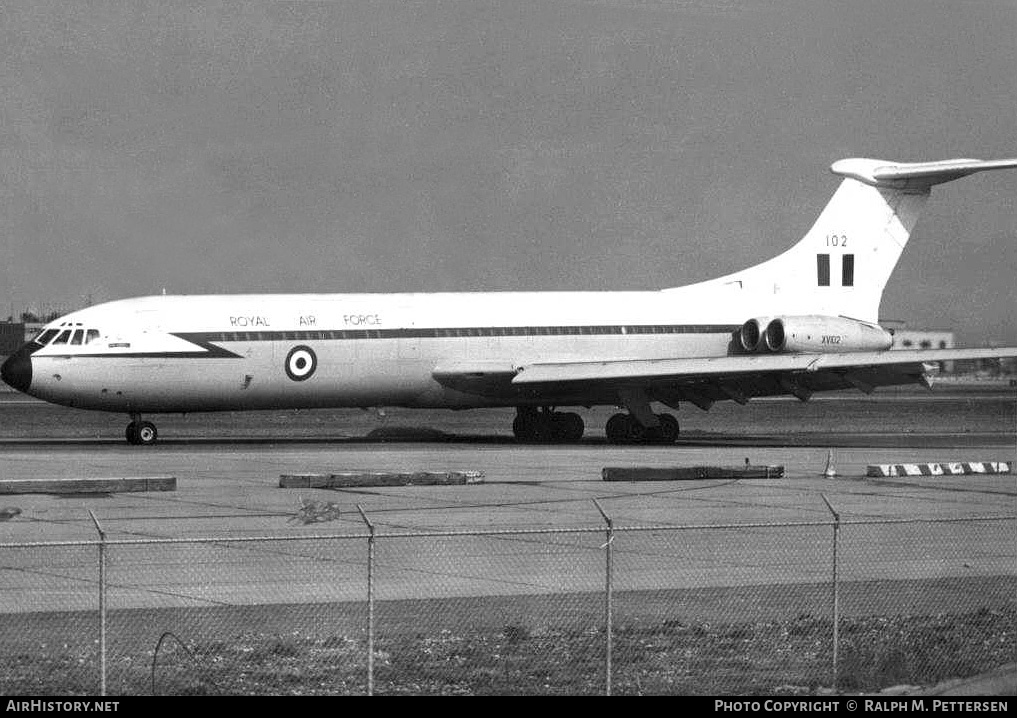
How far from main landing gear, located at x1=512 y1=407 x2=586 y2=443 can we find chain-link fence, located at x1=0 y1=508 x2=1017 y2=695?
23.4 metres

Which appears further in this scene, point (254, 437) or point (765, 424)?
point (765, 424)

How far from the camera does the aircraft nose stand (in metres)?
39.1

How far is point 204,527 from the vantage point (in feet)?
75.6

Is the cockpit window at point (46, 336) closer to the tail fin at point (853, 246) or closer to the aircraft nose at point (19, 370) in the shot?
the aircraft nose at point (19, 370)

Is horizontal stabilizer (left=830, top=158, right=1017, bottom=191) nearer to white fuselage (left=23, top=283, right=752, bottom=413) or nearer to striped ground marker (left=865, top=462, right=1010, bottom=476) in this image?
white fuselage (left=23, top=283, right=752, bottom=413)

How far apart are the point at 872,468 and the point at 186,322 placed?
17.8 meters

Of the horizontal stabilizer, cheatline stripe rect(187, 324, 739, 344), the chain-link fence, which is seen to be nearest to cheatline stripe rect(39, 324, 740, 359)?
cheatline stripe rect(187, 324, 739, 344)

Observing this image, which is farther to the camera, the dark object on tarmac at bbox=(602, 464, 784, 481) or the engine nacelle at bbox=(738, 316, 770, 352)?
the engine nacelle at bbox=(738, 316, 770, 352)

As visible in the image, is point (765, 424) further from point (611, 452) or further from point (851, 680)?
point (851, 680)

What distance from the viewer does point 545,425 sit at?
1826 inches

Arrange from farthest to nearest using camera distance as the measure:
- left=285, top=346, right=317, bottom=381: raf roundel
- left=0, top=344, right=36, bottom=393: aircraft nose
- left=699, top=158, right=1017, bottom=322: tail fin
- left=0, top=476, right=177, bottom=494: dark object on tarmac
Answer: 1. left=699, top=158, right=1017, bottom=322: tail fin
2. left=285, top=346, right=317, bottom=381: raf roundel
3. left=0, top=344, right=36, bottom=393: aircraft nose
4. left=0, top=476, right=177, bottom=494: dark object on tarmac

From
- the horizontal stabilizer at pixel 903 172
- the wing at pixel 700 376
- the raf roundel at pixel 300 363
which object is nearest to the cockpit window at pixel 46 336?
the raf roundel at pixel 300 363

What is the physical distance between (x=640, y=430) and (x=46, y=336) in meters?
16.1

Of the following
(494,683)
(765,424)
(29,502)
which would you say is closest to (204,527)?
(29,502)
